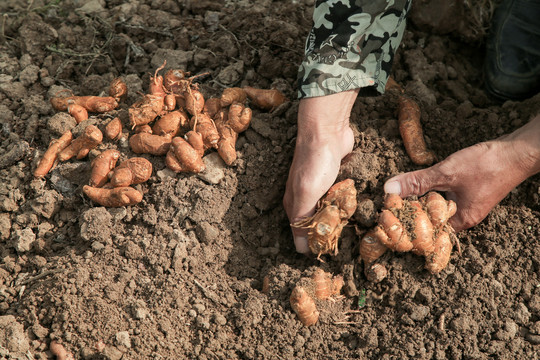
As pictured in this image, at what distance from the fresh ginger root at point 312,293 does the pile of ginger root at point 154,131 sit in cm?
72

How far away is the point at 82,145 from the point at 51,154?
0.16 m

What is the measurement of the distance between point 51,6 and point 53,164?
51.2 inches

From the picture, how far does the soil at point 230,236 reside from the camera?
2.07 m

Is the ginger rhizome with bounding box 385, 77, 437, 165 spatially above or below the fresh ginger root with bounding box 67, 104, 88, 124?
above

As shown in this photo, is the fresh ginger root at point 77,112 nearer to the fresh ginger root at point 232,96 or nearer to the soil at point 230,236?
the soil at point 230,236

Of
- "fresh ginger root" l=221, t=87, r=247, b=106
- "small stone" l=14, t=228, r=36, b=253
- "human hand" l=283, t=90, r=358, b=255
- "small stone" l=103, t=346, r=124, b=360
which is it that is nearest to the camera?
"small stone" l=103, t=346, r=124, b=360

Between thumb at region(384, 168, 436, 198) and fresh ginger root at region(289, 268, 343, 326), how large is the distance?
0.47 m

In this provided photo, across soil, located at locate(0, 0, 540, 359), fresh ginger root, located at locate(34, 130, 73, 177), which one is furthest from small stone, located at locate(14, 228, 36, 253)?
fresh ginger root, located at locate(34, 130, 73, 177)

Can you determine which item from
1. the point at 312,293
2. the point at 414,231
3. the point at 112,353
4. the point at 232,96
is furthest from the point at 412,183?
the point at 112,353

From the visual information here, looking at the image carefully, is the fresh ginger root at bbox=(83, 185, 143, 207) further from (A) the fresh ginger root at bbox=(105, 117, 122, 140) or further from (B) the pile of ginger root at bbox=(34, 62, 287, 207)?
(A) the fresh ginger root at bbox=(105, 117, 122, 140)

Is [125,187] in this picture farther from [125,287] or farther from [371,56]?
[371,56]

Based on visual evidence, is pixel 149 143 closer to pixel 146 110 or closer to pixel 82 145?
pixel 146 110

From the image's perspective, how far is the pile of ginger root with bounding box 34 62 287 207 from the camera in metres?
2.38

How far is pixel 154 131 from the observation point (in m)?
2.55
